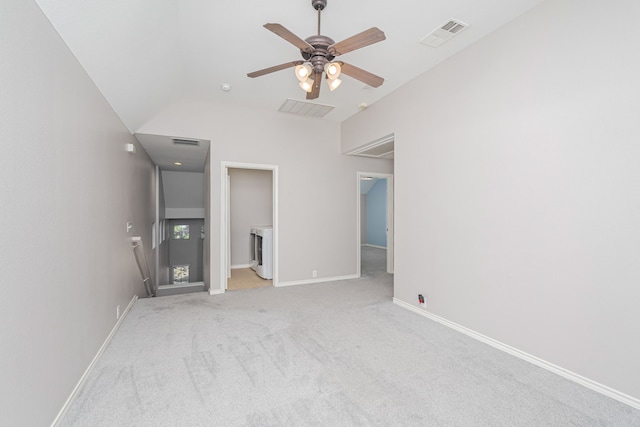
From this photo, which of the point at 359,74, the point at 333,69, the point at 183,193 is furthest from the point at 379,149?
the point at 183,193

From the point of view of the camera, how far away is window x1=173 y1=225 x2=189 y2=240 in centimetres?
914

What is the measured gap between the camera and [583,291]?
6.91 feet

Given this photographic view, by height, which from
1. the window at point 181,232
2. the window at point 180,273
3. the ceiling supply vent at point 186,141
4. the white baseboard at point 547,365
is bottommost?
the window at point 180,273

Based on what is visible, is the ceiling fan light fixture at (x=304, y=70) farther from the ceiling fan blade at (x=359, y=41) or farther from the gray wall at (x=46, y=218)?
the gray wall at (x=46, y=218)

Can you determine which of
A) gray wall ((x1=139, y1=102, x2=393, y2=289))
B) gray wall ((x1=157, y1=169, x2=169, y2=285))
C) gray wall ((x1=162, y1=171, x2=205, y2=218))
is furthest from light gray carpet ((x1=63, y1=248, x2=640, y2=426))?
gray wall ((x1=162, y1=171, x2=205, y2=218))

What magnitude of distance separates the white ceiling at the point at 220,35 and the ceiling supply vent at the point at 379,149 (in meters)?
0.90

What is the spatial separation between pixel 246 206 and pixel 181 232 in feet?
11.8

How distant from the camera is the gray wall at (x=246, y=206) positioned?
22.2 ft

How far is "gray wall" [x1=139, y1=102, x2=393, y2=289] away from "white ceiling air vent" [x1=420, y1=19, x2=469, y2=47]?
8.50ft

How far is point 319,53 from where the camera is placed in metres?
2.24

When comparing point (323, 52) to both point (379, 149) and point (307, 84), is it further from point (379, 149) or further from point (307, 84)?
point (379, 149)

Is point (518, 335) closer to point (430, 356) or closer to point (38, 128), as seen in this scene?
point (430, 356)

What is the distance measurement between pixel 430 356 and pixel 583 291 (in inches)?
48.7

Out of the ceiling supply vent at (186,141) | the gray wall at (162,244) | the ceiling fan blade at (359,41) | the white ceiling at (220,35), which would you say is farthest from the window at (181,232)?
the ceiling fan blade at (359,41)
